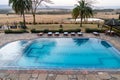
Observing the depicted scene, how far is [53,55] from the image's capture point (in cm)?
1727

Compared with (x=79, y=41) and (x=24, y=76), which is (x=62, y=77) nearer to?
Result: (x=24, y=76)

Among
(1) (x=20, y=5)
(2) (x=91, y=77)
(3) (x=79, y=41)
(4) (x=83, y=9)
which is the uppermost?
(1) (x=20, y=5)

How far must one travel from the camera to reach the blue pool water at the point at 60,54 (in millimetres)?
14330

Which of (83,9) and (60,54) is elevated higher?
(83,9)

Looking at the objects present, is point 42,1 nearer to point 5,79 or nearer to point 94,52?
point 94,52

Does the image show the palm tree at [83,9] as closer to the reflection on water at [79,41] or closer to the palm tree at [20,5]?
the palm tree at [20,5]

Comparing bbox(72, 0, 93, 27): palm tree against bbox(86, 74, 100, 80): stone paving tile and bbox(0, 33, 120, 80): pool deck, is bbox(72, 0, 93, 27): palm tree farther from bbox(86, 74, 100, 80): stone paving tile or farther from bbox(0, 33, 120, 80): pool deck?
bbox(86, 74, 100, 80): stone paving tile

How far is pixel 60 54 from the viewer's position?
17.5m

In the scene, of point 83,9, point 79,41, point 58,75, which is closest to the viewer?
point 58,75

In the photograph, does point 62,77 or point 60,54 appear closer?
point 62,77

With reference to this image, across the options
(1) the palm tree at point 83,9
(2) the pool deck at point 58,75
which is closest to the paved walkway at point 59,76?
(2) the pool deck at point 58,75

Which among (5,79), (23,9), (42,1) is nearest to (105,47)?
(5,79)

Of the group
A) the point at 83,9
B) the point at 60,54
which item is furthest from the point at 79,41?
the point at 83,9

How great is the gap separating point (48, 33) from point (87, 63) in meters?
10.8
